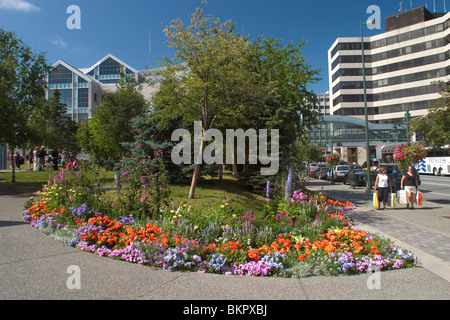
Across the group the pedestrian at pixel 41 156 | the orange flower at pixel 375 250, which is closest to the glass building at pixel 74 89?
the pedestrian at pixel 41 156

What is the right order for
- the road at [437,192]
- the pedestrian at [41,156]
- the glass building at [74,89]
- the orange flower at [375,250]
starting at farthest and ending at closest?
the glass building at [74,89] → the pedestrian at [41,156] → the road at [437,192] → the orange flower at [375,250]

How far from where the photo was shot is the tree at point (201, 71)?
10344 millimetres

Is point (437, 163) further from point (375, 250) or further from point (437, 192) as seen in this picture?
point (375, 250)

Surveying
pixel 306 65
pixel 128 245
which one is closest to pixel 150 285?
pixel 128 245

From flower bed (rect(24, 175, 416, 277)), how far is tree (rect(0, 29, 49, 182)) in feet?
23.8

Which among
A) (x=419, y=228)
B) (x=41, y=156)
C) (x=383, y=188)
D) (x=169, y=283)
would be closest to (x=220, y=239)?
(x=169, y=283)

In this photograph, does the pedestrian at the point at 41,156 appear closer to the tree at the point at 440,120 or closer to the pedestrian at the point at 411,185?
the pedestrian at the point at 411,185

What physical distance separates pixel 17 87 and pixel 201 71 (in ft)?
31.2

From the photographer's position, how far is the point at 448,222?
368 inches

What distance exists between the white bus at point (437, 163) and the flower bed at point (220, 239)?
114 ft

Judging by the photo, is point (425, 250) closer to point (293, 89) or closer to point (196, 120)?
point (196, 120)

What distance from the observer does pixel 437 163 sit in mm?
36500

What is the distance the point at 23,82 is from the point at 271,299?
15583mm

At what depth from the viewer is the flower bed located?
4770 mm
